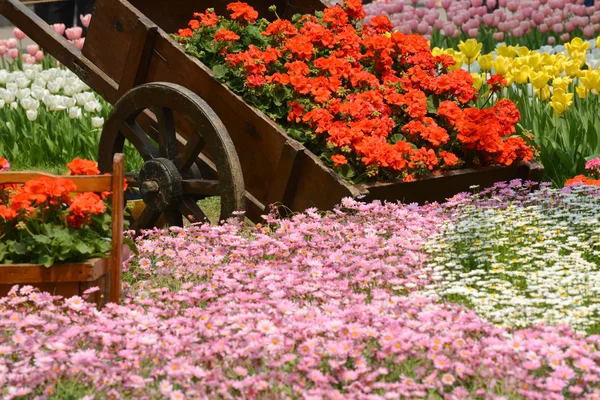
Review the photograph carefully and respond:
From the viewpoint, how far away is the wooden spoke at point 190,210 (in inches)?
174

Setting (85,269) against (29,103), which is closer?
(85,269)

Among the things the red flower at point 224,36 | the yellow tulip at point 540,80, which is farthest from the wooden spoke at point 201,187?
the yellow tulip at point 540,80

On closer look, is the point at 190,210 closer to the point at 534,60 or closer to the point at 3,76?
the point at 534,60

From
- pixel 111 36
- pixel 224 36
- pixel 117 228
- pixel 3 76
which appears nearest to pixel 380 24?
pixel 224 36

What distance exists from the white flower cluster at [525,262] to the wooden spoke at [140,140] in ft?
4.66

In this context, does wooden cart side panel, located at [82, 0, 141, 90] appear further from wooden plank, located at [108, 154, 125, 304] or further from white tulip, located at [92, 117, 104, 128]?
wooden plank, located at [108, 154, 125, 304]

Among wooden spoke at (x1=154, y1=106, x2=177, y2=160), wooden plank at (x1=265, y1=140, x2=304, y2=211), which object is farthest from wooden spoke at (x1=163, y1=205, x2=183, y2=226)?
wooden plank at (x1=265, y1=140, x2=304, y2=211)

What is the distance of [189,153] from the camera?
14.4 ft

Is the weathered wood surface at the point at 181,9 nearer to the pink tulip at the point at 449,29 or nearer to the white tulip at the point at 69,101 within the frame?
the white tulip at the point at 69,101

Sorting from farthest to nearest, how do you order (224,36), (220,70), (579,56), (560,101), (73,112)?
1. (73,112)
2. (579,56)
3. (560,101)
4. (224,36)
5. (220,70)

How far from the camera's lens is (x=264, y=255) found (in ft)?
12.9

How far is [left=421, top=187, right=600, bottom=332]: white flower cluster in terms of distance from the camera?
311 cm

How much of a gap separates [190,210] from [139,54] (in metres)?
0.80

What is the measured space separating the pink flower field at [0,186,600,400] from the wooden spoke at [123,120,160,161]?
110 centimetres
